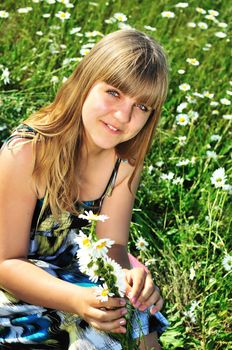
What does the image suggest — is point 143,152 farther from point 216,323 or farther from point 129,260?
point 216,323

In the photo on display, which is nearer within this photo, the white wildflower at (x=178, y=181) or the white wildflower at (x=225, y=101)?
the white wildflower at (x=178, y=181)

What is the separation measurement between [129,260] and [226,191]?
0.53 meters

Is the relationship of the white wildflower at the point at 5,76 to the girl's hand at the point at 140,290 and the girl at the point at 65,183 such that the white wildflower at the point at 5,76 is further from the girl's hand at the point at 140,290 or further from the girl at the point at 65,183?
the girl's hand at the point at 140,290

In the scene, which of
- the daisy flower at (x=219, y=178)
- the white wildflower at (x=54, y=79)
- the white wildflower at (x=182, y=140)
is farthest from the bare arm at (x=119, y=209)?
the white wildflower at (x=54, y=79)

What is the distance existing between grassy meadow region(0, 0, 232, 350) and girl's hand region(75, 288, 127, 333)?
1.88 ft

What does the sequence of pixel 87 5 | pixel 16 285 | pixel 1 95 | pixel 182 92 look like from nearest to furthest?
pixel 16 285
pixel 1 95
pixel 182 92
pixel 87 5

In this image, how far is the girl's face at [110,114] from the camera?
190 cm

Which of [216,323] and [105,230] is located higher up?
[105,230]

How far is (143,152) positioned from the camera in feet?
6.85

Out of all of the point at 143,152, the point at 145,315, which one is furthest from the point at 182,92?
the point at 145,315

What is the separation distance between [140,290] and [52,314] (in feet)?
0.77

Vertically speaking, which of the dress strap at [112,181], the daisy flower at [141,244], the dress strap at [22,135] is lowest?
the daisy flower at [141,244]

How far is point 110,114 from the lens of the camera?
191 centimetres

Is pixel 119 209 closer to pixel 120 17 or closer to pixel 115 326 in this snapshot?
pixel 115 326
